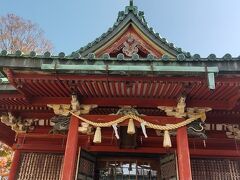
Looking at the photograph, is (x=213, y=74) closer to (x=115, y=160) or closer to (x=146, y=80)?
(x=146, y=80)

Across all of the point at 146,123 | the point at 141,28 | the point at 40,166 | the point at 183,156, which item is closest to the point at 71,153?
the point at 146,123

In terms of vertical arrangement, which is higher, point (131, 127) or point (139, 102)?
point (139, 102)

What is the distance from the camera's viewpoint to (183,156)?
5750 millimetres

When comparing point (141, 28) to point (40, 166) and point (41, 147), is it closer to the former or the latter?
point (41, 147)

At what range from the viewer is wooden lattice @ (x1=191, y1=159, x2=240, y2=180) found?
705 centimetres

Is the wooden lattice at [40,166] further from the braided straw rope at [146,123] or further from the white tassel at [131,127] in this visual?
the white tassel at [131,127]

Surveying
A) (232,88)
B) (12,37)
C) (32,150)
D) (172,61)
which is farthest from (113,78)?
(12,37)

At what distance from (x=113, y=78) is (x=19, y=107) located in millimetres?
3369

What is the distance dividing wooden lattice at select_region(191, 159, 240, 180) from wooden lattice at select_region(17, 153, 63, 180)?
3987 millimetres

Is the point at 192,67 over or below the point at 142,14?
below

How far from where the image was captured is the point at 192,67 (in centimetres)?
540

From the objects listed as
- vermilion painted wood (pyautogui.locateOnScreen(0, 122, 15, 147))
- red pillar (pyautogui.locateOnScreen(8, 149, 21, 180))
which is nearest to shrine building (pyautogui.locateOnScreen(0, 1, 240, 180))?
red pillar (pyautogui.locateOnScreen(8, 149, 21, 180))

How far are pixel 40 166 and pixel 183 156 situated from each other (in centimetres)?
421

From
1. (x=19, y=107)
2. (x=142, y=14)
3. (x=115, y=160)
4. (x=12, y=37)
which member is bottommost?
(x=115, y=160)
